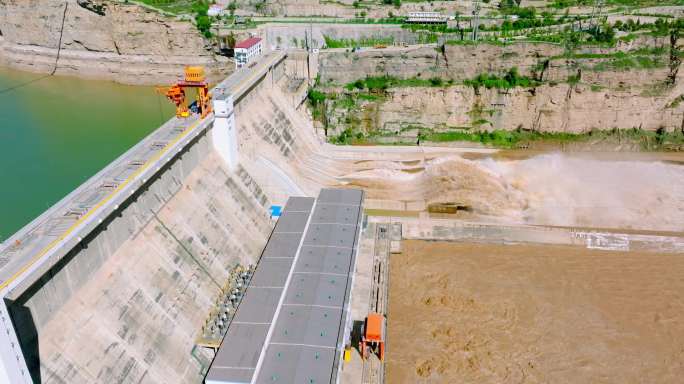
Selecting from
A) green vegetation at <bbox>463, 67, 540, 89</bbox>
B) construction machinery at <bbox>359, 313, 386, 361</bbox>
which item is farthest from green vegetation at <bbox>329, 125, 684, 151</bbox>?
construction machinery at <bbox>359, 313, 386, 361</bbox>

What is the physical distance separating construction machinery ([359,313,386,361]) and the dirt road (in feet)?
4.09

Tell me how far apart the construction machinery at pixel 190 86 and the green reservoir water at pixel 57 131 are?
12.2m

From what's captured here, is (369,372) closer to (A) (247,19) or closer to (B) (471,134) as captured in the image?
(B) (471,134)

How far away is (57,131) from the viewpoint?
52.2 m

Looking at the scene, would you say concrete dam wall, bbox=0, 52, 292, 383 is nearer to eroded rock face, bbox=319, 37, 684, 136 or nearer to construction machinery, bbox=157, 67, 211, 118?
construction machinery, bbox=157, 67, 211, 118

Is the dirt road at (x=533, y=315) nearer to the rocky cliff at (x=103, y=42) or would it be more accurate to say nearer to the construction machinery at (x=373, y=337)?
the construction machinery at (x=373, y=337)

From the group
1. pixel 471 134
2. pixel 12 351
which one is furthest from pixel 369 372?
pixel 471 134

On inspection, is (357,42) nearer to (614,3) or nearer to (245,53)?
(245,53)

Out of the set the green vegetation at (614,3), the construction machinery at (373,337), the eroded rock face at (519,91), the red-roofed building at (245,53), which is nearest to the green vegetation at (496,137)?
the eroded rock face at (519,91)

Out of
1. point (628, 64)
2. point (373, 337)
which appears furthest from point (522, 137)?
point (373, 337)

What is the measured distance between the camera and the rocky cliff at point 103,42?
228 ft

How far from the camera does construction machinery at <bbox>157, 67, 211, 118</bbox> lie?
1371 inches

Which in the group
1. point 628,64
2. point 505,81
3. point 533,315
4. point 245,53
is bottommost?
point 533,315

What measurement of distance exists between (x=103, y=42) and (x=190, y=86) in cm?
4610
